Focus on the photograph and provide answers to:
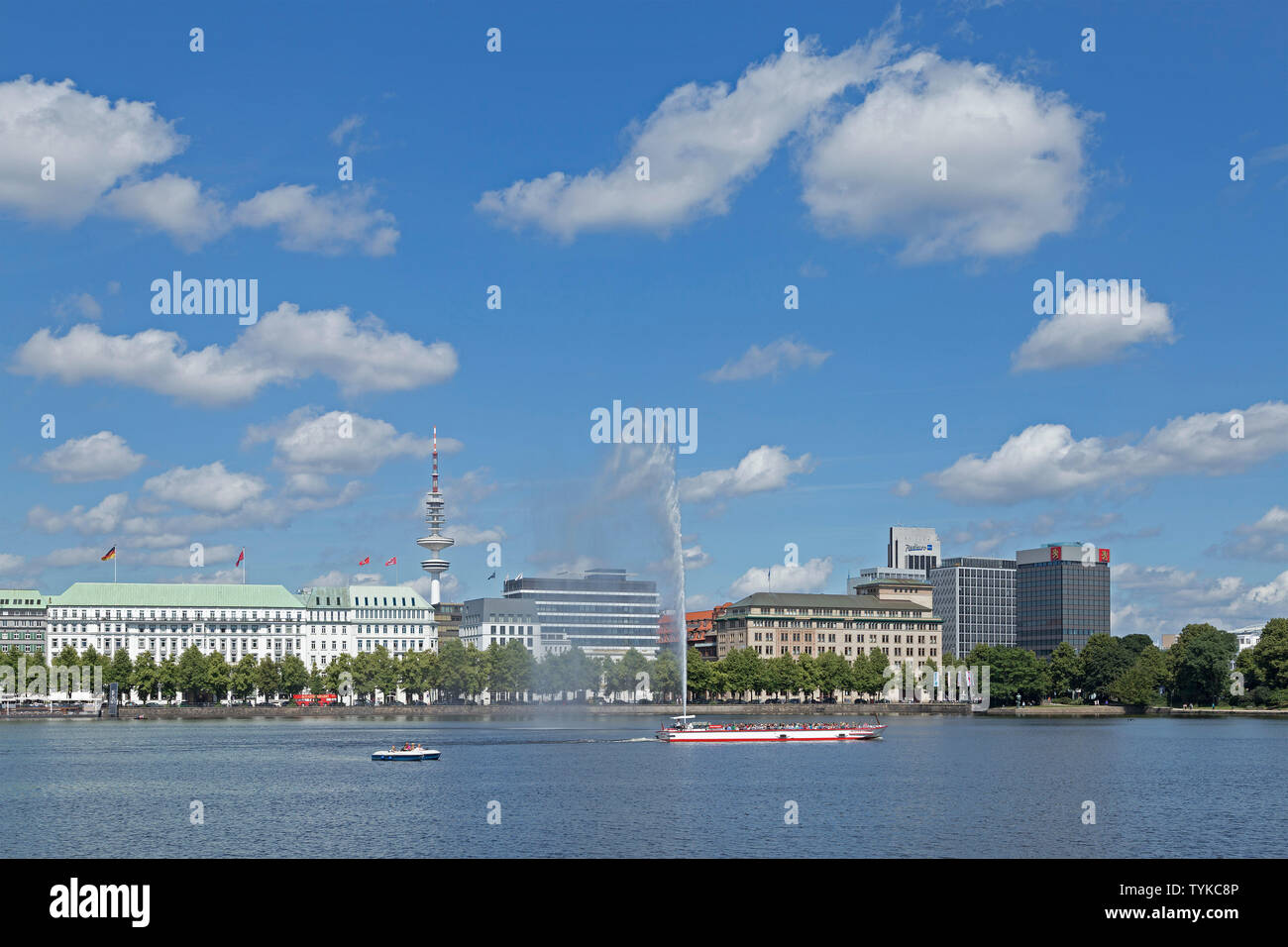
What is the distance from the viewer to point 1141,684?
540ft

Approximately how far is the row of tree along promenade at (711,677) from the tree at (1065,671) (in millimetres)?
155

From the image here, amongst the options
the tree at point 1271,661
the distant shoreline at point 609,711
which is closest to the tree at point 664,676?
the distant shoreline at point 609,711

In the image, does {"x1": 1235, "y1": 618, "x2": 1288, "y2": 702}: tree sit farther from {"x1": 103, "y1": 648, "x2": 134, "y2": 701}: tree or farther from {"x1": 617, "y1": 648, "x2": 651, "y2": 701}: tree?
{"x1": 103, "y1": 648, "x2": 134, "y2": 701}: tree

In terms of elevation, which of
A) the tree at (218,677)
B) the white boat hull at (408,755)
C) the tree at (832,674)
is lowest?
the tree at (832,674)

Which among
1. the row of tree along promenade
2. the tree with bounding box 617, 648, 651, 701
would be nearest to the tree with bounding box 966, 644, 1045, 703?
the row of tree along promenade

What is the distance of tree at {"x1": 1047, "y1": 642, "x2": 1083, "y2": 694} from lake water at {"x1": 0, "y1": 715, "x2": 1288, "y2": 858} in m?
77.6

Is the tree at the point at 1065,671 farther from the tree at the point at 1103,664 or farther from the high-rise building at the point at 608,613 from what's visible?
the high-rise building at the point at 608,613

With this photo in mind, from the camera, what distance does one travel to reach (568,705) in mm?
165000

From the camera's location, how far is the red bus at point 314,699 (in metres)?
174

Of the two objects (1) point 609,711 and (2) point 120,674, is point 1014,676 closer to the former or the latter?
(1) point 609,711

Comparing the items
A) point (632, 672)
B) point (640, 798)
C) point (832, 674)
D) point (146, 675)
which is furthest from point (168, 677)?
point (640, 798)

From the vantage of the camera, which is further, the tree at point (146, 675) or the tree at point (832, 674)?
the tree at point (832, 674)

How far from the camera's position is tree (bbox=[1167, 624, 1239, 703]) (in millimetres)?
157500
